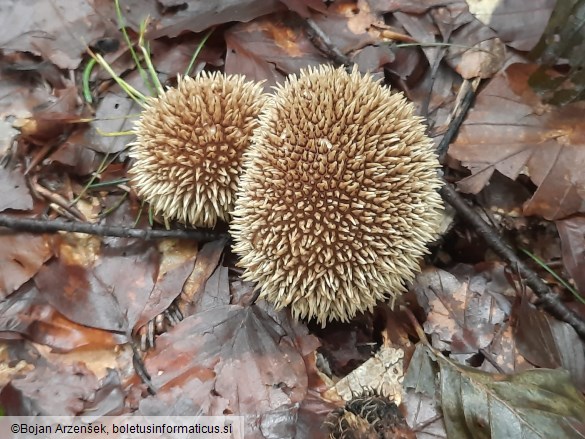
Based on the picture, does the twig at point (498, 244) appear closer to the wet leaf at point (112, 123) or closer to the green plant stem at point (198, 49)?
the green plant stem at point (198, 49)

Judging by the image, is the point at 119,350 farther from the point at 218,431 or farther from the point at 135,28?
the point at 135,28

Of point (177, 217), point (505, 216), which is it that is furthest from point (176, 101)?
point (505, 216)

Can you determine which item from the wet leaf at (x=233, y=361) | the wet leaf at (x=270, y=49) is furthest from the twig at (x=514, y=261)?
the wet leaf at (x=270, y=49)

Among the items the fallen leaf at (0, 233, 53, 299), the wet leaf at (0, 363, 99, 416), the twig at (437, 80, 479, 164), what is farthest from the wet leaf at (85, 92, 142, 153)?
the twig at (437, 80, 479, 164)

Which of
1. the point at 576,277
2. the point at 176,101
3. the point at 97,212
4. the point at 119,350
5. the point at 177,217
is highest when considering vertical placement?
the point at 176,101

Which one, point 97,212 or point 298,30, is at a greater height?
point 298,30

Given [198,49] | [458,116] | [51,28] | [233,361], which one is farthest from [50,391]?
[458,116]

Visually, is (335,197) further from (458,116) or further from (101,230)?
(101,230)
